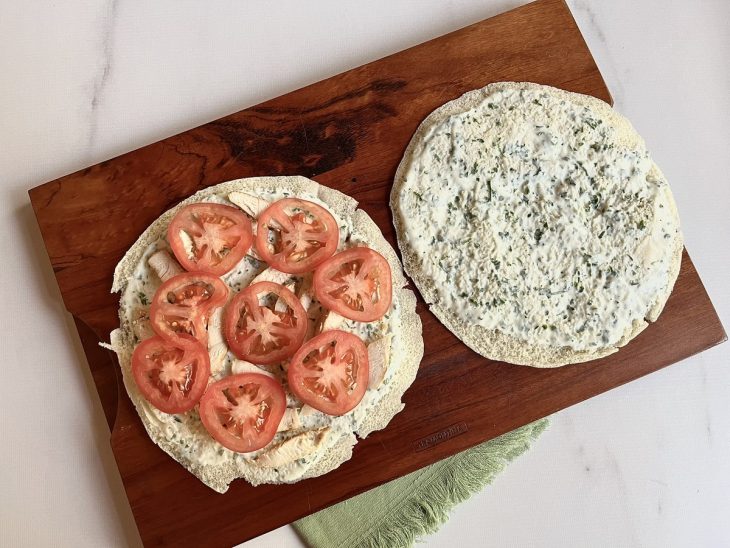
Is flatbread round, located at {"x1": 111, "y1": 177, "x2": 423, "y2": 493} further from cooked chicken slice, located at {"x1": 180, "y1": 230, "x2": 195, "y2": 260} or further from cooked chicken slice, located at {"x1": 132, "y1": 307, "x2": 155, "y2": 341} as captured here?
cooked chicken slice, located at {"x1": 180, "y1": 230, "x2": 195, "y2": 260}

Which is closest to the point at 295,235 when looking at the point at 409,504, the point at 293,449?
the point at 293,449

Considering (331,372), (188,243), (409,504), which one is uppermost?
(188,243)

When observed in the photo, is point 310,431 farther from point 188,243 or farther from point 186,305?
point 188,243

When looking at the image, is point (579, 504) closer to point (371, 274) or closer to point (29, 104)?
point (371, 274)

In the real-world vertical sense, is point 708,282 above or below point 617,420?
above

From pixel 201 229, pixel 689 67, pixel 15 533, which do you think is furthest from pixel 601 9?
pixel 15 533
